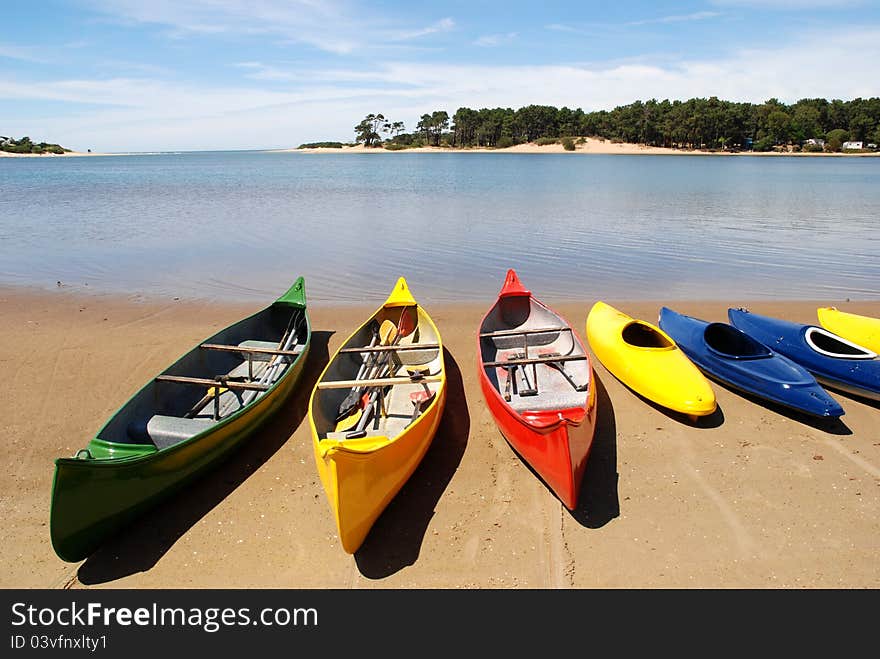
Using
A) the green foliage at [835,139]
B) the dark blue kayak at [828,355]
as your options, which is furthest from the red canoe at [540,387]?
the green foliage at [835,139]

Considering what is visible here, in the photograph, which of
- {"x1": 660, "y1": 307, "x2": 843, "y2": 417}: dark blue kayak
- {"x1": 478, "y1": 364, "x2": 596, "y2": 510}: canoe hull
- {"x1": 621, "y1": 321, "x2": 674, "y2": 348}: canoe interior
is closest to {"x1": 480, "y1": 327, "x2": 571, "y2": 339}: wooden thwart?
{"x1": 621, "y1": 321, "x2": 674, "y2": 348}: canoe interior

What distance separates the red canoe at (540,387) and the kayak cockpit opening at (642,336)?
104 centimetres

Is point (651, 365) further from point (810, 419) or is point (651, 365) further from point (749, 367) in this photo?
point (810, 419)

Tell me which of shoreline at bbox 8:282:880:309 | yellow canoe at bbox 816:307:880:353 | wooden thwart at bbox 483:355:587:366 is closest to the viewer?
wooden thwart at bbox 483:355:587:366

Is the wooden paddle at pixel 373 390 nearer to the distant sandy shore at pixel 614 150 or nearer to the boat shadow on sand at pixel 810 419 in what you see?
the boat shadow on sand at pixel 810 419

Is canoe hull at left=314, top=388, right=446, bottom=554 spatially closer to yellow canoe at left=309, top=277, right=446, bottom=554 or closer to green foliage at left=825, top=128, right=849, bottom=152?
yellow canoe at left=309, top=277, right=446, bottom=554

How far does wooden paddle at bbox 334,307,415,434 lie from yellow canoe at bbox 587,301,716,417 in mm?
3581

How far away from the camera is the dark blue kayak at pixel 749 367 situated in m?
7.05

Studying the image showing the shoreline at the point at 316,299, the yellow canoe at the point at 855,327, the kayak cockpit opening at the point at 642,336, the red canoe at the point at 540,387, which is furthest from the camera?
the shoreline at the point at 316,299

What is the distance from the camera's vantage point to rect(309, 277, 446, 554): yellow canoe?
4906 mm

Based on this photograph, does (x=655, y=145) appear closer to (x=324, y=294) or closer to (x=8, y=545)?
(x=324, y=294)

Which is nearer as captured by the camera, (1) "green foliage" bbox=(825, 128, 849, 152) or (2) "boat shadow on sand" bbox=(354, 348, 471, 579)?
(2) "boat shadow on sand" bbox=(354, 348, 471, 579)

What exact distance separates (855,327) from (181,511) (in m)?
11.2

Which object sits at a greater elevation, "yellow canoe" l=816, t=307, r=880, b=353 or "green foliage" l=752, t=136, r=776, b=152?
"green foliage" l=752, t=136, r=776, b=152
